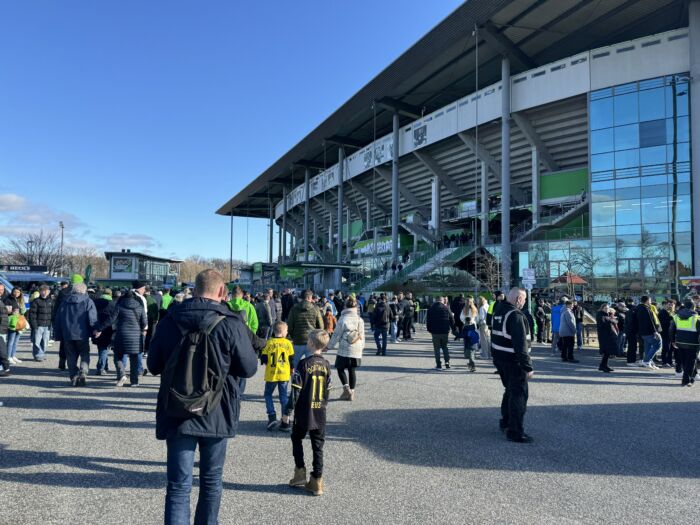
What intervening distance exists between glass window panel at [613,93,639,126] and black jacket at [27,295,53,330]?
3056 centimetres

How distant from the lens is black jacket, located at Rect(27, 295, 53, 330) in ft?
35.6

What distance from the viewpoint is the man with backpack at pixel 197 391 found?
8.79 ft

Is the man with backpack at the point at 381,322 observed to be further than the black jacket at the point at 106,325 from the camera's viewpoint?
Yes

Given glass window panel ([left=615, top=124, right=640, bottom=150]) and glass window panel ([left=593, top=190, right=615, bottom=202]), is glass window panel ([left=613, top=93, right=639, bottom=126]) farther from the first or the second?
glass window panel ([left=593, top=190, right=615, bottom=202])

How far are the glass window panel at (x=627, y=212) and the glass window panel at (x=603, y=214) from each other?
0.28 metres

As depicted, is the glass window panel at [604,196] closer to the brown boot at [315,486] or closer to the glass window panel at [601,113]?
the glass window panel at [601,113]

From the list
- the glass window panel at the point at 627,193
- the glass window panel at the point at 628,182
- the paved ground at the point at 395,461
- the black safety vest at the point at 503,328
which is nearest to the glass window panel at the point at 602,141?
the glass window panel at the point at 628,182

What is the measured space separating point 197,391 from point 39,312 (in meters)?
10.4

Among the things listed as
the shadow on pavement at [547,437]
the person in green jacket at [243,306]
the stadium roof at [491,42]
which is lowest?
the shadow on pavement at [547,437]

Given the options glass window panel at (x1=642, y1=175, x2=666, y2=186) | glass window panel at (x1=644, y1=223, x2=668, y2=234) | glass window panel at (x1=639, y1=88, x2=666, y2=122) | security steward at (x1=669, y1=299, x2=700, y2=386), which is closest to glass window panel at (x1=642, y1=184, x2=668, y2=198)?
glass window panel at (x1=642, y1=175, x2=666, y2=186)

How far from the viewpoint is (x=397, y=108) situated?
40688 mm

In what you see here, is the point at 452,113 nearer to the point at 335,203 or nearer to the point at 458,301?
the point at 458,301

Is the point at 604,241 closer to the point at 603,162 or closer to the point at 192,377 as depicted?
the point at 603,162

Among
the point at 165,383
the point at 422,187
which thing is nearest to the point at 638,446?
the point at 165,383
